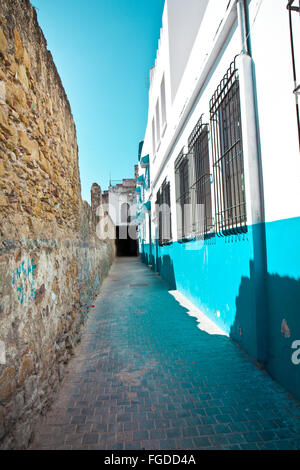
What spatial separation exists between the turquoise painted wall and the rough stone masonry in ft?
7.53

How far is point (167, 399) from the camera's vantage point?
2.55m

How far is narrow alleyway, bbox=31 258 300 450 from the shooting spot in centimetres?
204

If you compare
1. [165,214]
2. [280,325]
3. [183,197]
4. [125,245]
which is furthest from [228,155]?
[125,245]

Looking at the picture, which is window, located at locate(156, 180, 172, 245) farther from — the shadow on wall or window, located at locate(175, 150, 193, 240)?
the shadow on wall

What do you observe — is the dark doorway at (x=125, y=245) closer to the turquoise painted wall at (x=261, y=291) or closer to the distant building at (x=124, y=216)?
the distant building at (x=124, y=216)

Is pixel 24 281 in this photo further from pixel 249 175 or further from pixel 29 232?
pixel 249 175

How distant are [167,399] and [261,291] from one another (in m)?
1.54

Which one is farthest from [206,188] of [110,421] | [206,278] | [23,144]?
[110,421]

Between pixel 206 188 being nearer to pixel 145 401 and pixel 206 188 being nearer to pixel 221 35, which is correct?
pixel 221 35

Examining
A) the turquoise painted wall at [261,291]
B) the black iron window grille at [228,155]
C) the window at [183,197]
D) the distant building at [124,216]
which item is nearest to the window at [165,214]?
the window at [183,197]

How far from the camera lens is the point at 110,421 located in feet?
7.42

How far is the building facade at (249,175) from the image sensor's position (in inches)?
96.6

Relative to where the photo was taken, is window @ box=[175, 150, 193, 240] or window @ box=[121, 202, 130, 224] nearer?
window @ box=[175, 150, 193, 240]

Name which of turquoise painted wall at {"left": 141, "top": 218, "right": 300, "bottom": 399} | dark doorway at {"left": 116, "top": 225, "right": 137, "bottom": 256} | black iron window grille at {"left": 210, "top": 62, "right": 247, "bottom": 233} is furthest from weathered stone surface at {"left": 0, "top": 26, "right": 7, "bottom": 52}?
dark doorway at {"left": 116, "top": 225, "right": 137, "bottom": 256}
